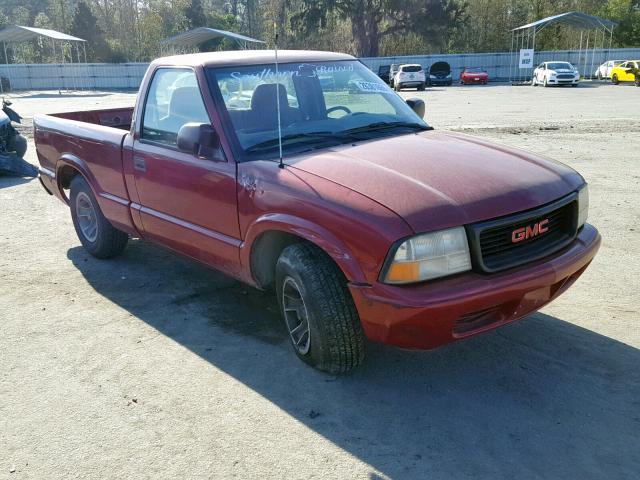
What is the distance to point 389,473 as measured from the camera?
285 cm

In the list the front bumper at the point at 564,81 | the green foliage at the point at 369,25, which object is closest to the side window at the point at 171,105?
the front bumper at the point at 564,81

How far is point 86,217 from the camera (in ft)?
19.9

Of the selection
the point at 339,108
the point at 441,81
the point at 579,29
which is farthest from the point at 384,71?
the point at 339,108

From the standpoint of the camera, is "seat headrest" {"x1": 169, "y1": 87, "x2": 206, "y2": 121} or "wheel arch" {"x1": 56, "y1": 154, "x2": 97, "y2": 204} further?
"wheel arch" {"x1": 56, "y1": 154, "x2": 97, "y2": 204}

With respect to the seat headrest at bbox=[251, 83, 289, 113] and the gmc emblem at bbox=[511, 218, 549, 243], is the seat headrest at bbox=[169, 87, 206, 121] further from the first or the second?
the gmc emblem at bbox=[511, 218, 549, 243]

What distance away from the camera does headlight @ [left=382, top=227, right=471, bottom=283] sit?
10.1ft

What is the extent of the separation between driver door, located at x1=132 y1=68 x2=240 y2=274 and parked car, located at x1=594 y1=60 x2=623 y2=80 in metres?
38.0

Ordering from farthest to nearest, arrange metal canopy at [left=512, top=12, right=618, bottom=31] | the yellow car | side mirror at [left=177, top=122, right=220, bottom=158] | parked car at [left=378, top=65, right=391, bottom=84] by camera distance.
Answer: parked car at [left=378, top=65, right=391, bottom=84] < metal canopy at [left=512, top=12, right=618, bottom=31] < the yellow car < side mirror at [left=177, top=122, right=220, bottom=158]

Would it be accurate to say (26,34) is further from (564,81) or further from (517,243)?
(517,243)

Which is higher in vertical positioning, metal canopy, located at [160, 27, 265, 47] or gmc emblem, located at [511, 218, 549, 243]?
metal canopy, located at [160, 27, 265, 47]

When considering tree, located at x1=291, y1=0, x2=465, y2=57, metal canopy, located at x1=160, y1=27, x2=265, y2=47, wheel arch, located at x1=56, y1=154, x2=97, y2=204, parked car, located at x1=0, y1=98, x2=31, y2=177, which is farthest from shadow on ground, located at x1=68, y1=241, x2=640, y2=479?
tree, located at x1=291, y1=0, x2=465, y2=57

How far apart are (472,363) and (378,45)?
52922mm

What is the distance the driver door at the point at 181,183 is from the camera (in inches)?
160

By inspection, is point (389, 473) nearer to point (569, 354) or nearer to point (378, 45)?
point (569, 354)
